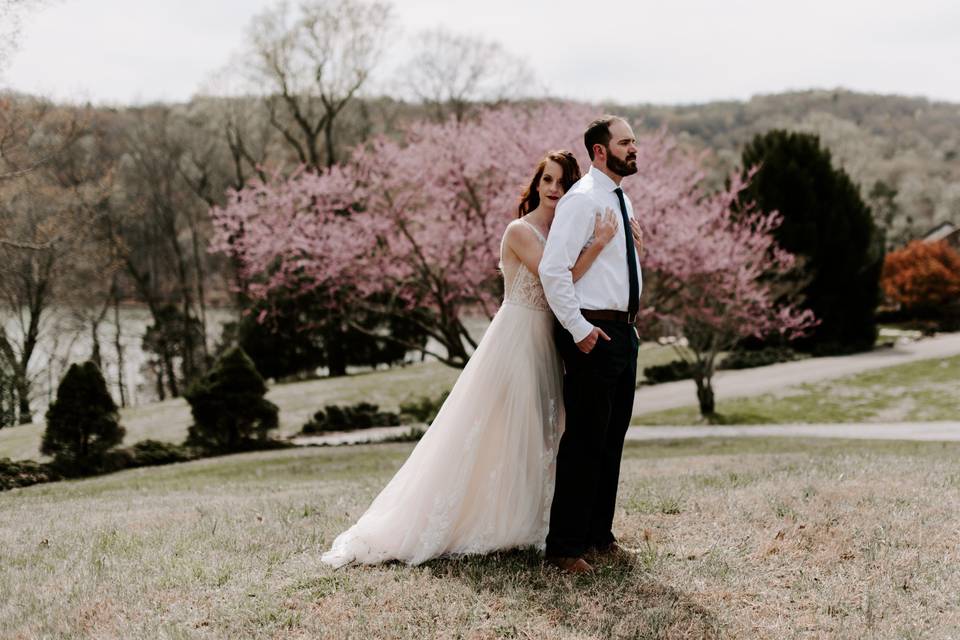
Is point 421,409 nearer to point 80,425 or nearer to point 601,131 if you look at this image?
point 80,425

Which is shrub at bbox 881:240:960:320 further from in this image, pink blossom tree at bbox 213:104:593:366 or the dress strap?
the dress strap

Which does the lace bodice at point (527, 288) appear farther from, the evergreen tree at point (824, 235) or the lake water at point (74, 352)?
the evergreen tree at point (824, 235)

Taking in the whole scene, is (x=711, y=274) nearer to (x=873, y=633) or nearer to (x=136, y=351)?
(x=873, y=633)

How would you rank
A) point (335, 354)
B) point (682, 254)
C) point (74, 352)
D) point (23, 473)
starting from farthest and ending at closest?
point (74, 352), point (335, 354), point (682, 254), point (23, 473)

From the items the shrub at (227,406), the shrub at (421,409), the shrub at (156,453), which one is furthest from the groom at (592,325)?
the shrub at (421,409)

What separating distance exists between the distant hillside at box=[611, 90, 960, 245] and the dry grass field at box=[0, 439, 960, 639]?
39748mm

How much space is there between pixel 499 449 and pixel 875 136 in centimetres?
9969

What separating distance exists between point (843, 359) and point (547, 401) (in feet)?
91.4

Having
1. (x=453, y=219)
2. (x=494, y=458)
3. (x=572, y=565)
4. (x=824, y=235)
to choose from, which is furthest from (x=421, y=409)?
(x=824, y=235)

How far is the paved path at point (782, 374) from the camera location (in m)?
22.8

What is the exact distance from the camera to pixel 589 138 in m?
4.27

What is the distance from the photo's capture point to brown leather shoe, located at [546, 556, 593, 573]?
4117mm

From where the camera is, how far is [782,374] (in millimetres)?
26016

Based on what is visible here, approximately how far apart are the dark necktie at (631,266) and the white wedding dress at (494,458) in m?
0.49
